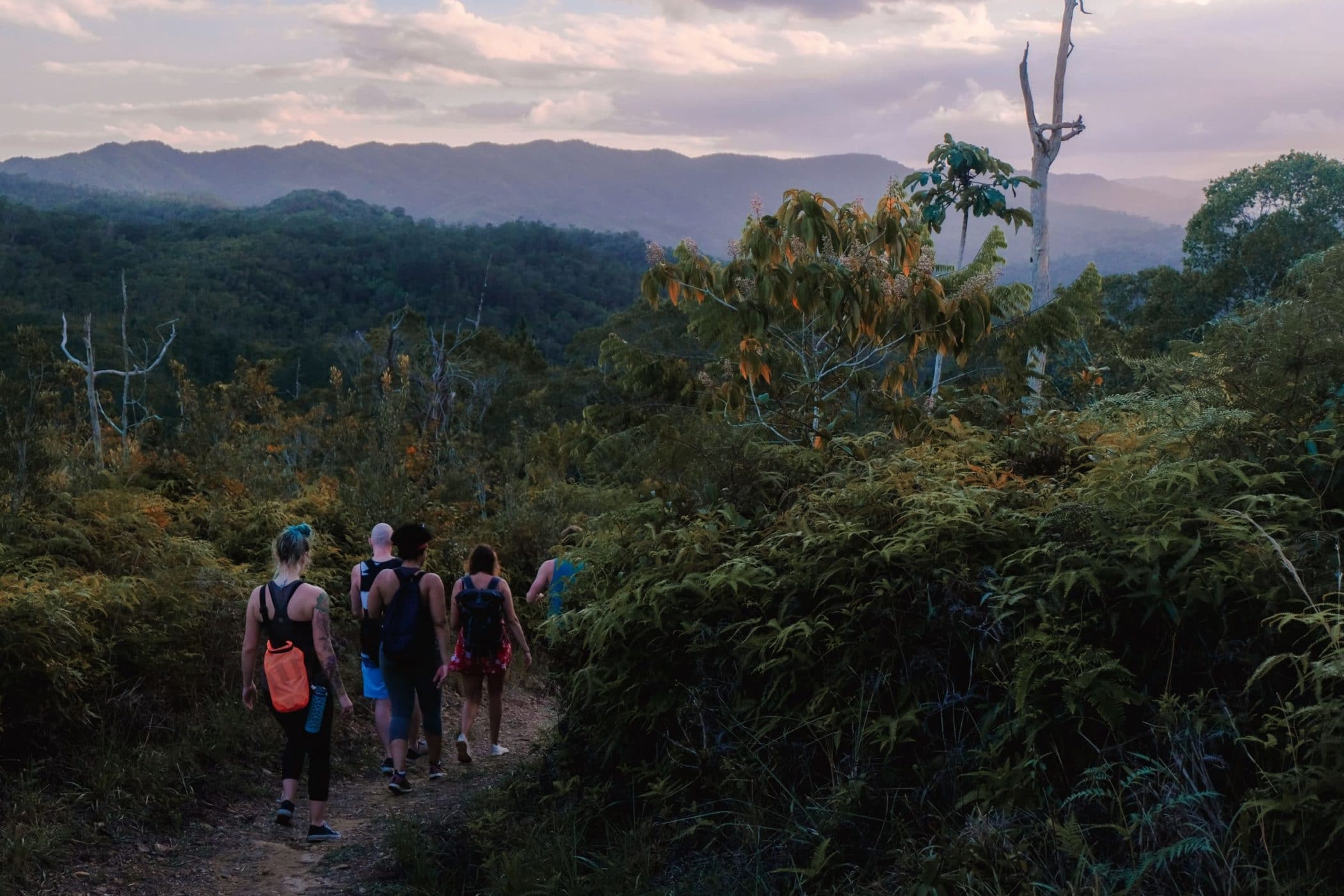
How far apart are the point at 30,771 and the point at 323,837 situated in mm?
1622

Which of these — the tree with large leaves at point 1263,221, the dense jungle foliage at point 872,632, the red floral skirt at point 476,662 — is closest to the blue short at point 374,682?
the red floral skirt at point 476,662

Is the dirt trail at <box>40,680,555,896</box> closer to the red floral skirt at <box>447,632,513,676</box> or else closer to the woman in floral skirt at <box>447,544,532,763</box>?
the woman in floral skirt at <box>447,544,532,763</box>

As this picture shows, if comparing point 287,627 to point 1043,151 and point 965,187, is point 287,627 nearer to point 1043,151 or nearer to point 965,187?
point 965,187

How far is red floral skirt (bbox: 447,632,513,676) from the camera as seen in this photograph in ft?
25.3

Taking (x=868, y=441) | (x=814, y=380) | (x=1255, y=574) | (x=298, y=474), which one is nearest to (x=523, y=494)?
(x=298, y=474)

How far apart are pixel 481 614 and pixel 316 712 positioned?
1.73 m

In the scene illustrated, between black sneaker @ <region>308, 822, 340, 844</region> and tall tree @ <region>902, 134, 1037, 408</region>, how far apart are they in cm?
913

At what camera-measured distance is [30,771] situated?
5.91 m

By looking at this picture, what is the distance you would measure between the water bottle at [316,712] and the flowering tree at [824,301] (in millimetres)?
3119

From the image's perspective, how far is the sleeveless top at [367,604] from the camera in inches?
282

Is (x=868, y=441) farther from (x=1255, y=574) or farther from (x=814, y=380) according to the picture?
(x=1255, y=574)

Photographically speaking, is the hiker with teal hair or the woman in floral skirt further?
the woman in floral skirt

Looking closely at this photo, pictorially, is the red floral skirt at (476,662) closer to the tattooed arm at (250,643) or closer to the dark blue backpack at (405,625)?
the dark blue backpack at (405,625)

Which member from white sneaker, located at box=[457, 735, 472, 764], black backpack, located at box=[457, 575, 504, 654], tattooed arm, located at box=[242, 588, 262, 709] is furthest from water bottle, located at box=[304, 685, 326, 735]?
white sneaker, located at box=[457, 735, 472, 764]
